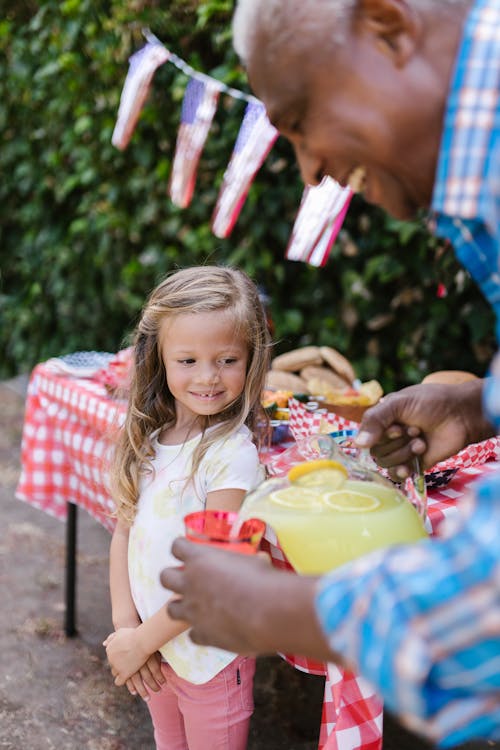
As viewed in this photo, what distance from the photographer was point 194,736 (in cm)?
155

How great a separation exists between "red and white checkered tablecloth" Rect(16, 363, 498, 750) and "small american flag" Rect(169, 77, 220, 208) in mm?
1112

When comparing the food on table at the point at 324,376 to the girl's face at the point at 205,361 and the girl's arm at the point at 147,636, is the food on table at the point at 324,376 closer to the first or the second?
the girl's face at the point at 205,361

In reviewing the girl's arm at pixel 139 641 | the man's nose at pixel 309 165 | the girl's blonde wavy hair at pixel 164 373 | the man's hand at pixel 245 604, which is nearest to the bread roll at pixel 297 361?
the girl's blonde wavy hair at pixel 164 373

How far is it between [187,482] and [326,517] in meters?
0.57

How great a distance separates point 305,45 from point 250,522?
0.55m

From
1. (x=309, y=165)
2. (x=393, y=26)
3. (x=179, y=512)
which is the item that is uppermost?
(x=393, y=26)

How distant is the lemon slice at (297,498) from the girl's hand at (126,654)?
0.63 metres

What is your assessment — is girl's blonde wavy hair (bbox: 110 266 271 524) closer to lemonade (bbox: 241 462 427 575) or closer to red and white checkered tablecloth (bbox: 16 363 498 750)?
red and white checkered tablecloth (bbox: 16 363 498 750)

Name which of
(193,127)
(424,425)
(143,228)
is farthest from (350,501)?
(143,228)

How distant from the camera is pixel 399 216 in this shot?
0.93 m

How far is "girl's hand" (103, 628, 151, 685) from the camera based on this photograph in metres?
1.50

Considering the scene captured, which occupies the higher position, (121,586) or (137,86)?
(137,86)

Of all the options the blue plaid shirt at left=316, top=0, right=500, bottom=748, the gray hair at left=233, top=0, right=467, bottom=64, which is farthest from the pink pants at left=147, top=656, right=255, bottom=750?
the gray hair at left=233, top=0, right=467, bottom=64

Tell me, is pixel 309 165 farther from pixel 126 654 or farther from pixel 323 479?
pixel 126 654
